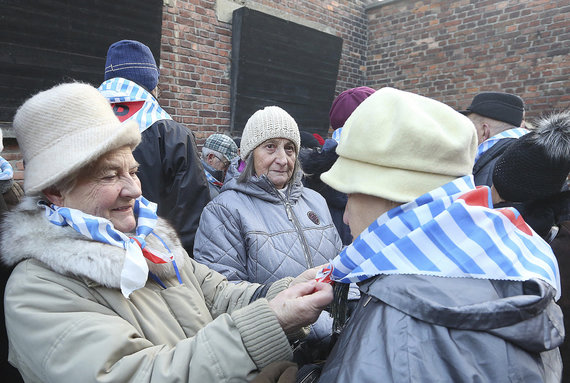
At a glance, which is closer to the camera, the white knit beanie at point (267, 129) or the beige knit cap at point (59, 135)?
the beige knit cap at point (59, 135)

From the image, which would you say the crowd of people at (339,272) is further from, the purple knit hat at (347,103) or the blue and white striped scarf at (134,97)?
the purple knit hat at (347,103)

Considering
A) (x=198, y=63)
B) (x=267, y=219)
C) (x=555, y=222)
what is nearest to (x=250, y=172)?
(x=267, y=219)

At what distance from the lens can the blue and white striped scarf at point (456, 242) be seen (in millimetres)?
949

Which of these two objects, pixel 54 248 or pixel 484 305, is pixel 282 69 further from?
pixel 484 305

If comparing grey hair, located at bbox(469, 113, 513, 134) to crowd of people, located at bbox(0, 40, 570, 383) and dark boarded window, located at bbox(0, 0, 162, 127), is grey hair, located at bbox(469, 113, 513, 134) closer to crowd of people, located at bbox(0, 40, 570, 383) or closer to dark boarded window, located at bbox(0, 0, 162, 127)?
crowd of people, located at bbox(0, 40, 570, 383)

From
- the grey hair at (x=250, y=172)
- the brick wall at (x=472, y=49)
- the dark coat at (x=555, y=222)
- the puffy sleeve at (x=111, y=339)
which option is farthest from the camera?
the brick wall at (x=472, y=49)

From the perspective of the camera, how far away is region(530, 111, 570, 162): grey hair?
1.71 m

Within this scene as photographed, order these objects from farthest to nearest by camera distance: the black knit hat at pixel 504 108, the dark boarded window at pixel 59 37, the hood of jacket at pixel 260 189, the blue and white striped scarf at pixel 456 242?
the dark boarded window at pixel 59 37
the black knit hat at pixel 504 108
the hood of jacket at pixel 260 189
the blue and white striped scarf at pixel 456 242

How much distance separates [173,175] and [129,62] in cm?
83

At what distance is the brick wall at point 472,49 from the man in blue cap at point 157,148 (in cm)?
521

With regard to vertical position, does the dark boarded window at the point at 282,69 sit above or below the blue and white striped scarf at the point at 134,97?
above

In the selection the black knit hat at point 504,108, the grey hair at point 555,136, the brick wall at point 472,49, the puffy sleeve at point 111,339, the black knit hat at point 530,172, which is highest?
the brick wall at point 472,49

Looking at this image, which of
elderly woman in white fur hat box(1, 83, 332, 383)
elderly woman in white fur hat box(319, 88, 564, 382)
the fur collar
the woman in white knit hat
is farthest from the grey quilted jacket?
elderly woman in white fur hat box(319, 88, 564, 382)

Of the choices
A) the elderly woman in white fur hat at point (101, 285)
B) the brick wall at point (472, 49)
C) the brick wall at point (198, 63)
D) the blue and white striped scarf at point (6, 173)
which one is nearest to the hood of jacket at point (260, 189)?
the elderly woman in white fur hat at point (101, 285)
